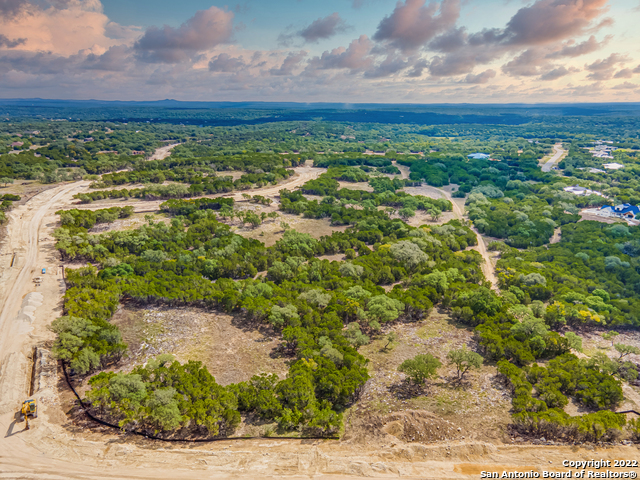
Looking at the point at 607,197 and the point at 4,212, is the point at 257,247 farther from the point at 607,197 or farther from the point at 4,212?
the point at 607,197

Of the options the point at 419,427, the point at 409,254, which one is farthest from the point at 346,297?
the point at 419,427

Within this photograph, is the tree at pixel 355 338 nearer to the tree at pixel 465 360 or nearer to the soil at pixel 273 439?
the soil at pixel 273 439

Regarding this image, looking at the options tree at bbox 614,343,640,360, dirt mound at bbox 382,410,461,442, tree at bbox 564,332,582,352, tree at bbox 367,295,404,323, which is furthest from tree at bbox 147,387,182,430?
tree at bbox 614,343,640,360

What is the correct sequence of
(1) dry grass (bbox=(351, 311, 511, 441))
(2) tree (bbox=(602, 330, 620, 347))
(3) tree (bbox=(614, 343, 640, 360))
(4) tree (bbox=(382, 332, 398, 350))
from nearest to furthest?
(1) dry grass (bbox=(351, 311, 511, 441))
(3) tree (bbox=(614, 343, 640, 360))
(4) tree (bbox=(382, 332, 398, 350))
(2) tree (bbox=(602, 330, 620, 347))

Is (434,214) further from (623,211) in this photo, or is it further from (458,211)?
(623,211)

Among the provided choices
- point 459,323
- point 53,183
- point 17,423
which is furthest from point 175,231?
point 53,183

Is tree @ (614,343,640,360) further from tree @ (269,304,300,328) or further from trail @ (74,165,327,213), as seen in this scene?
trail @ (74,165,327,213)

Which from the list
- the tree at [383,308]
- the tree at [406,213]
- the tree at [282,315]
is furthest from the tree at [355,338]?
the tree at [406,213]
